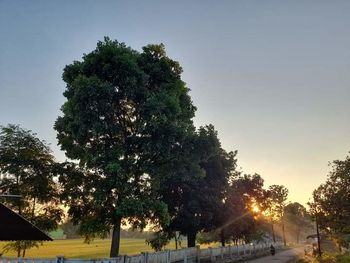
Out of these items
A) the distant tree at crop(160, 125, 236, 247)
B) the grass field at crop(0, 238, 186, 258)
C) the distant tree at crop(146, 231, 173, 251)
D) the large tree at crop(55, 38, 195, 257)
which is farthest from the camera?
the grass field at crop(0, 238, 186, 258)

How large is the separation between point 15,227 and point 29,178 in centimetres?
1848

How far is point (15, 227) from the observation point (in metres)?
9.02

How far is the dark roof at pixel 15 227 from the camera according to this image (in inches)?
346

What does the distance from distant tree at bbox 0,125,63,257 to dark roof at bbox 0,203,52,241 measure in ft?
57.8

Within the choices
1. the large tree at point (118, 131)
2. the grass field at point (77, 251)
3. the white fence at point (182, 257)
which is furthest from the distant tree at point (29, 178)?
the grass field at point (77, 251)

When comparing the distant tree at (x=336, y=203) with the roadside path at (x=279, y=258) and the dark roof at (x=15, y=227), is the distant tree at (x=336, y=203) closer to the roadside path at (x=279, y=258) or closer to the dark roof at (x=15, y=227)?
the roadside path at (x=279, y=258)

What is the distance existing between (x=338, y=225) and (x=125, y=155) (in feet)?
88.2

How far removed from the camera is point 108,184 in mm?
24438

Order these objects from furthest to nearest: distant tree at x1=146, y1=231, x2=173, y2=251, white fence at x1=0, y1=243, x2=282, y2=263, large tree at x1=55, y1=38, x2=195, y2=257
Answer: distant tree at x1=146, y1=231, x2=173, y2=251 < large tree at x1=55, y1=38, x2=195, y2=257 < white fence at x1=0, y1=243, x2=282, y2=263

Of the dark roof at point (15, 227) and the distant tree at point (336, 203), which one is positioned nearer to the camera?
the dark roof at point (15, 227)

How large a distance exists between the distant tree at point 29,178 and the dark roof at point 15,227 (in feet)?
57.8

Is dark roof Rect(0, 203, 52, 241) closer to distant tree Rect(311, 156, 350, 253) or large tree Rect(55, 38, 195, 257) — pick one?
large tree Rect(55, 38, 195, 257)

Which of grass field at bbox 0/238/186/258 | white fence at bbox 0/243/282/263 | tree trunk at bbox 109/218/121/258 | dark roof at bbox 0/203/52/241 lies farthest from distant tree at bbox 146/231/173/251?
dark roof at bbox 0/203/52/241

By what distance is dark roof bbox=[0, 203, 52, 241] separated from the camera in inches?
346
